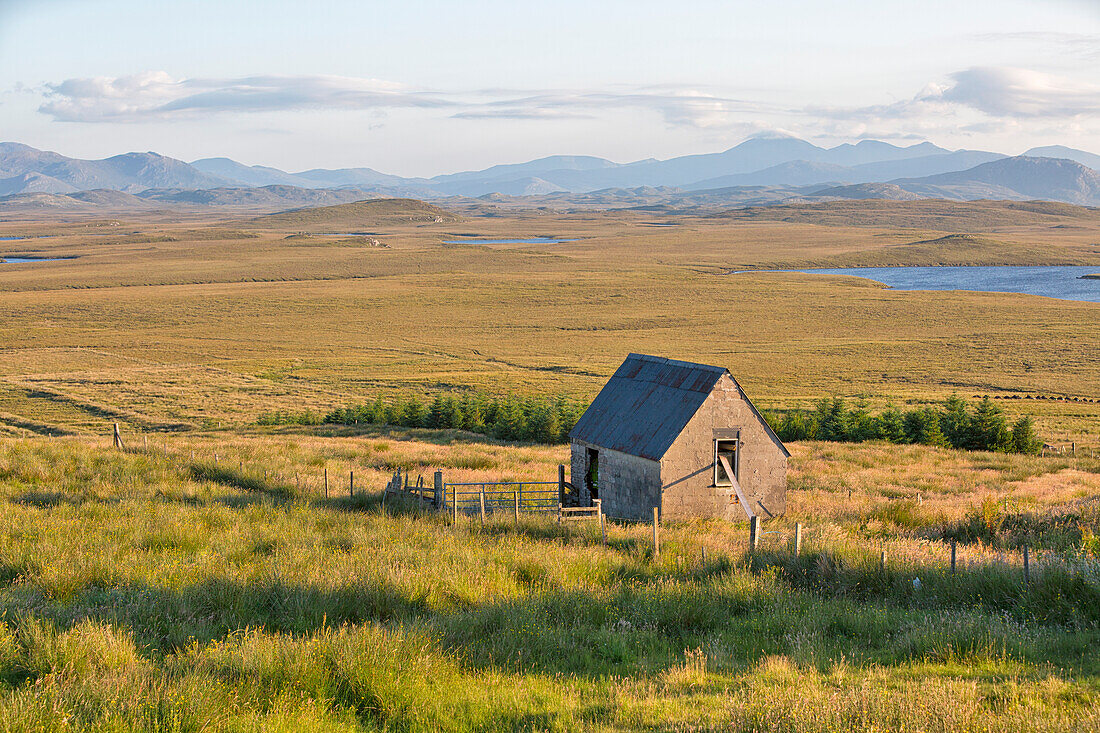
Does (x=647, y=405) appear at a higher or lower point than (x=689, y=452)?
higher

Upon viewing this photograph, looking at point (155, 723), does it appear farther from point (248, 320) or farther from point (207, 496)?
point (248, 320)

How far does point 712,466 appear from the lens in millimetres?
21453

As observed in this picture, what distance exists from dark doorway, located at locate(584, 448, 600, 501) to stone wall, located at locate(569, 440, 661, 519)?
11 cm

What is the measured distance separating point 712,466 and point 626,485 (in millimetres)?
2246

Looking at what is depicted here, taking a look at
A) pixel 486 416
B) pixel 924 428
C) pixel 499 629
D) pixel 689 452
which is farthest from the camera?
pixel 486 416

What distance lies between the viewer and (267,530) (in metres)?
15.7

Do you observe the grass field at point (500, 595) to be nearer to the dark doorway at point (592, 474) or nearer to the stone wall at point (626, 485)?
the stone wall at point (626, 485)

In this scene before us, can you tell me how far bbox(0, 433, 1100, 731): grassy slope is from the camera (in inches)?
297

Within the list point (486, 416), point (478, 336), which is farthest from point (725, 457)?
point (478, 336)

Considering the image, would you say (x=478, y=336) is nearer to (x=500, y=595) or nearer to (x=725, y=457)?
(x=725, y=457)

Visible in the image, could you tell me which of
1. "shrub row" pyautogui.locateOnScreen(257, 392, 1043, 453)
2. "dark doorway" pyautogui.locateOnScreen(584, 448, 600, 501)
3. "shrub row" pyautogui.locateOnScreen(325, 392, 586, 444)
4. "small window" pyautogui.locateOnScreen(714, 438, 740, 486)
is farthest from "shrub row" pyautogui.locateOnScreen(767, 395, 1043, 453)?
"small window" pyautogui.locateOnScreen(714, 438, 740, 486)

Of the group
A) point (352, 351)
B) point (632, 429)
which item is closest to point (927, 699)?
point (632, 429)

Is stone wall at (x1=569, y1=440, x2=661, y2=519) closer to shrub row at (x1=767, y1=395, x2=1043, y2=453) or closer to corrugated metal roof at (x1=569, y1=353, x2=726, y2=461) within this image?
corrugated metal roof at (x1=569, y1=353, x2=726, y2=461)

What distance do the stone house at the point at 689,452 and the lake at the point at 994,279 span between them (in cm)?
9921
